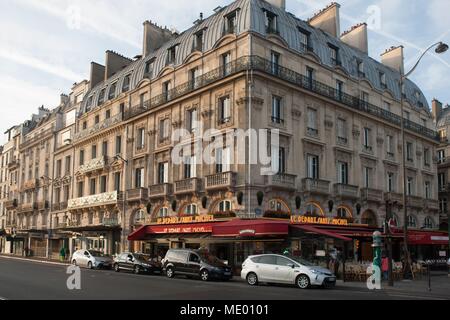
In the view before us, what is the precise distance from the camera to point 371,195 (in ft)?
115

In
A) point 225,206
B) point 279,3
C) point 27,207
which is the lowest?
point 225,206

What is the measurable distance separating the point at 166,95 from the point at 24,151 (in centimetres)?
3206

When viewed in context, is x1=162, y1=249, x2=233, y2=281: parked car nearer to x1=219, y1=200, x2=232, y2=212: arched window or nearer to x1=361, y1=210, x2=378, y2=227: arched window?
x1=219, y1=200, x2=232, y2=212: arched window

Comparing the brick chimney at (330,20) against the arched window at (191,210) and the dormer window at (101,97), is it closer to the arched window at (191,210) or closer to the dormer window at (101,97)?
the arched window at (191,210)

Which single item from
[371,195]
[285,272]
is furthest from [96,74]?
[285,272]

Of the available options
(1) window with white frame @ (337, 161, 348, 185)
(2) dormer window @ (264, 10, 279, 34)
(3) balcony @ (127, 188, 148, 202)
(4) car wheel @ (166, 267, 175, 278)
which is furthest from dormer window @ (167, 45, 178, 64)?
(4) car wheel @ (166, 267, 175, 278)

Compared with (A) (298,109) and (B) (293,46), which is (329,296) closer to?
(A) (298,109)

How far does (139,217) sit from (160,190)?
4.17 metres

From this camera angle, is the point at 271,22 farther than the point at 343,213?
No

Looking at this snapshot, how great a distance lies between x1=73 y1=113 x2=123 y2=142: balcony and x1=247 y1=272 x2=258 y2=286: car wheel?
23.4 metres

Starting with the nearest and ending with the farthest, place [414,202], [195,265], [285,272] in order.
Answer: [285,272]
[195,265]
[414,202]

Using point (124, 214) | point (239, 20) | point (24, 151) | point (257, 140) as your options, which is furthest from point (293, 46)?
point (24, 151)

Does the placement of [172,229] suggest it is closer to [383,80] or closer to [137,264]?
[137,264]

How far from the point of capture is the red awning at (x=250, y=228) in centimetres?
2406
